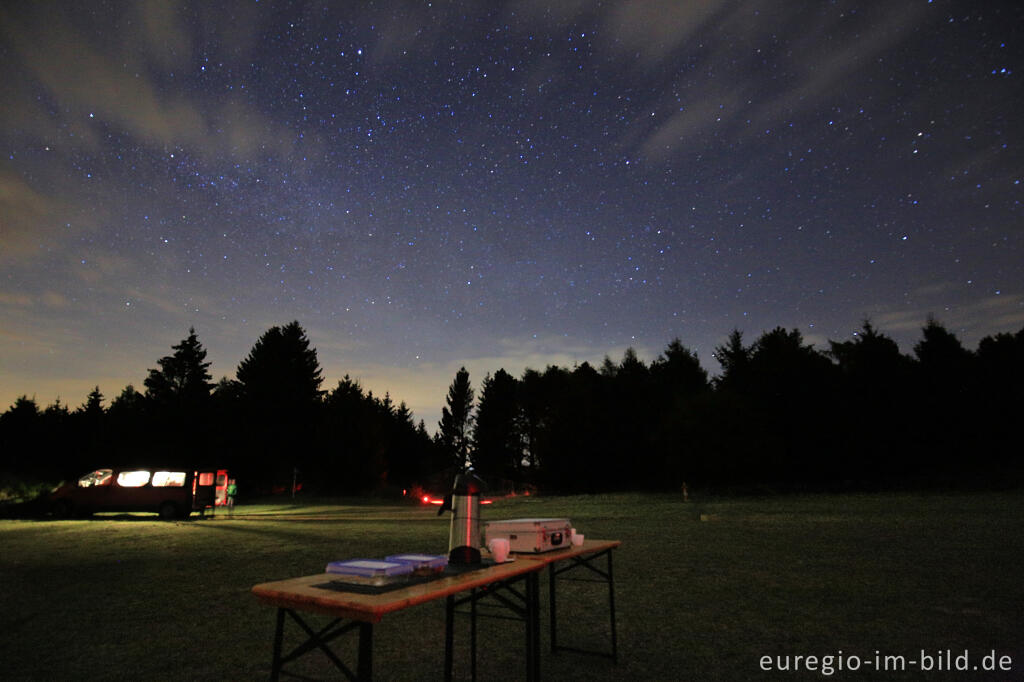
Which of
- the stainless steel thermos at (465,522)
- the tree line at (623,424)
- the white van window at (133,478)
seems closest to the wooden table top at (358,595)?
the stainless steel thermos at (465,522)

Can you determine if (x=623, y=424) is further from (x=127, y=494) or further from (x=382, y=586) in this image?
(x=382, y=586)

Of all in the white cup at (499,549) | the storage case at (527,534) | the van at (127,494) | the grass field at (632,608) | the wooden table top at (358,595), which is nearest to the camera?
the wooden table top at (358,595)

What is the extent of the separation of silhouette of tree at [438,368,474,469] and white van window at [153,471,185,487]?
60673mm

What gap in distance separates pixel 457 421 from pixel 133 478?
63.3 meters

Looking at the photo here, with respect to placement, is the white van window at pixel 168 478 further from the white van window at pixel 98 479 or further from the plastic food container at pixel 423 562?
the plastic food container at pixel 423 562

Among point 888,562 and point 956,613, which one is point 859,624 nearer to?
point 956,613

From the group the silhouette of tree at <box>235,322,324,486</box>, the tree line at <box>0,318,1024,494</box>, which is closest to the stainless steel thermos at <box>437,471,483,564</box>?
the tree line at <box>0,318,1024,494</box>

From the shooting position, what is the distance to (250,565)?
9.34m

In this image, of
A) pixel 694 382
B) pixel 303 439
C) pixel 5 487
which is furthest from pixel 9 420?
pixel 694 382

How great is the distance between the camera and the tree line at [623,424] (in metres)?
38.4

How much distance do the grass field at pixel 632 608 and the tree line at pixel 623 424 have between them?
2370cm

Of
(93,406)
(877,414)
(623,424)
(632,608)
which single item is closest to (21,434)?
(93,406)

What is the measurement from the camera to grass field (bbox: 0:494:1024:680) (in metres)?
4.49

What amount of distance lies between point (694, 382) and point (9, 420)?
79365 mm
